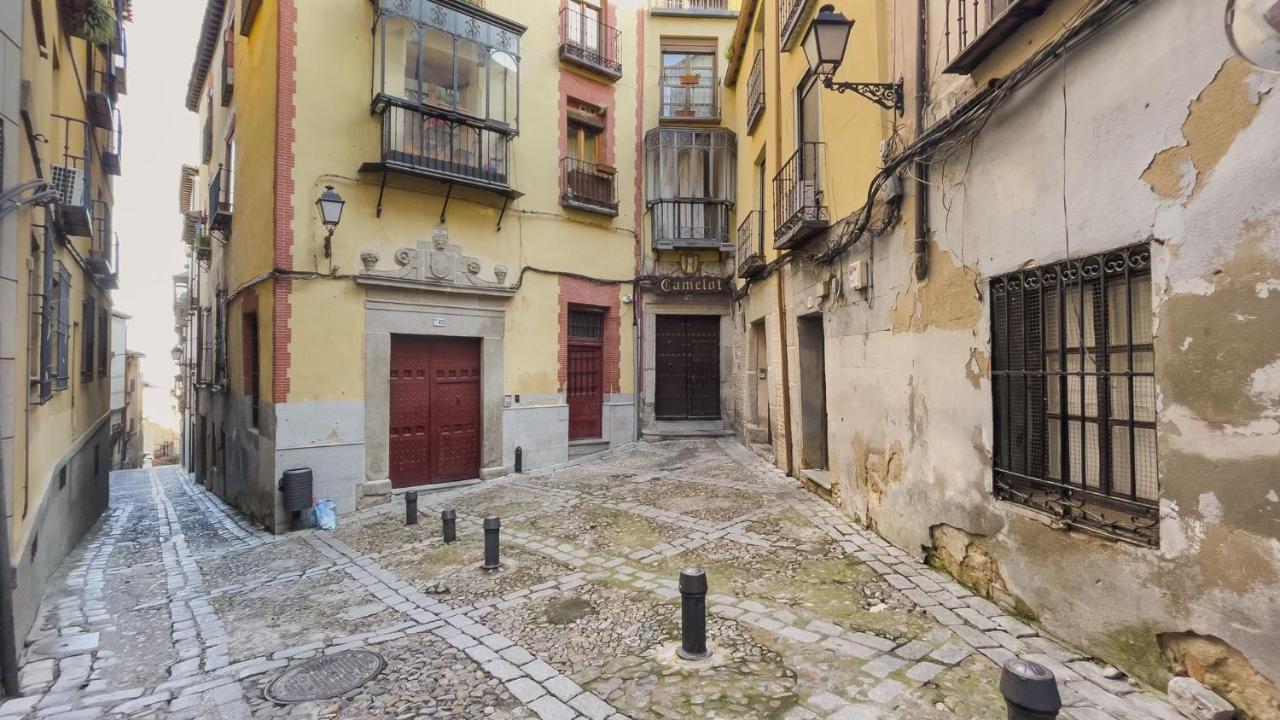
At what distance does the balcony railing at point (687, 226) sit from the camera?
12.8 m

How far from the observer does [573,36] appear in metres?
12.0

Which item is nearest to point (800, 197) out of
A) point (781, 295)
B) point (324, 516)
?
point (781, 295)

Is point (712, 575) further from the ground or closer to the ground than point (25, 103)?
closer to the ground

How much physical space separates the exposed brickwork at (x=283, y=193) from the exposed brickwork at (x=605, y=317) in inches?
182

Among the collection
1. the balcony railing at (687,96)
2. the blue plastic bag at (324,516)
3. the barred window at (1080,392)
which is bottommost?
the blue plastic bag at (324,516)

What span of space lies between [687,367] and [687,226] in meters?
3.12

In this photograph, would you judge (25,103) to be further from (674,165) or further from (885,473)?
(674,165)

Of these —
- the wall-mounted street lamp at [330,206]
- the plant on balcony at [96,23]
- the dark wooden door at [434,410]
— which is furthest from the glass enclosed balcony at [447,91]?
the plant on balcony at [96,23]

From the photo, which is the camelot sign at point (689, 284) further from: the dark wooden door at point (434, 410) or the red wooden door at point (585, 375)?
the dark wooden door at point (434, 410)

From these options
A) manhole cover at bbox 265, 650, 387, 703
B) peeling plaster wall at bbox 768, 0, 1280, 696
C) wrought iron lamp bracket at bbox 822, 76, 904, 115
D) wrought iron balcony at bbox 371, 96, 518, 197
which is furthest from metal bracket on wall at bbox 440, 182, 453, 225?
peeling plaster wall at bbox 768, 0, 1280, 696

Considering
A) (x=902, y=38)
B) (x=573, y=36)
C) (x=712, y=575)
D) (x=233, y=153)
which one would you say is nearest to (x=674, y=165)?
(x=573, y=36)

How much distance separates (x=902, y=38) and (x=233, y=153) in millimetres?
11639

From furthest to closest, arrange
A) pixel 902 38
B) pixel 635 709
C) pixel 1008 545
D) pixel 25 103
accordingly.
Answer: pixel 902 38 < pixel 25 103 < pixel 1008 545 < pixel 635 709

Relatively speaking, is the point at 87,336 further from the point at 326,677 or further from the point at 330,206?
the point at 326,677
